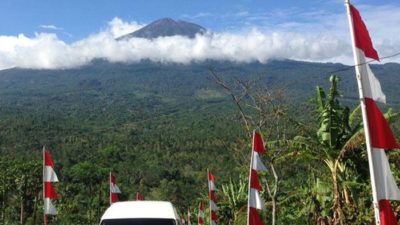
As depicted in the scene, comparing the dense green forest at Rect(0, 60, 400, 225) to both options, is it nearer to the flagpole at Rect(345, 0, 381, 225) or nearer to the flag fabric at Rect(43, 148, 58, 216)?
the flagpole at Rect(345, 0, 381, 225)

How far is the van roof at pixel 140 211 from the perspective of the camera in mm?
9020

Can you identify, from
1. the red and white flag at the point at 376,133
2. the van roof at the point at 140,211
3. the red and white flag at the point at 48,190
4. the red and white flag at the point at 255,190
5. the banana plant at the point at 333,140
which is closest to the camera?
the red and white flag at the point at 376,133

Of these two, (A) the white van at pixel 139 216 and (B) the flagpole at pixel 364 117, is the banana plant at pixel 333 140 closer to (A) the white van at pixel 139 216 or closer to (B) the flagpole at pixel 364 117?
(A) the white van at pixel 139 216

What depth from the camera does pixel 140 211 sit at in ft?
30.2

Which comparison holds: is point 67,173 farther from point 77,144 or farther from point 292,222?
point 292,222

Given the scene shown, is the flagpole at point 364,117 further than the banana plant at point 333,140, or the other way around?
the banana plant at point 333,140

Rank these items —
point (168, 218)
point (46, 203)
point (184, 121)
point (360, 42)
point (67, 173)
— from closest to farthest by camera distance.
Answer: point (360, 42)
point (168, 218)
point (46, 203)
point (67, 173)
point (184, 121)

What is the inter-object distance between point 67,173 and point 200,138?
2225 inches

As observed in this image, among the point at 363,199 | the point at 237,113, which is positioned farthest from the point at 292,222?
the point at 237,113

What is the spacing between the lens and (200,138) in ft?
437

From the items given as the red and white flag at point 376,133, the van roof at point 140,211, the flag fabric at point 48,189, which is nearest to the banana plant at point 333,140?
the flag fabric at point 48,189

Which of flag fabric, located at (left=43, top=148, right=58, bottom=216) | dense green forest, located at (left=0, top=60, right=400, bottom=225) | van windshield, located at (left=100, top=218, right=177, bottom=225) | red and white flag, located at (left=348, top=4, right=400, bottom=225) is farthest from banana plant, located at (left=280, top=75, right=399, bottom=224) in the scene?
red and white flag, located at (left=348, top=4, right=400, bottom=225)

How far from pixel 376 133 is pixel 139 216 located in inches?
168

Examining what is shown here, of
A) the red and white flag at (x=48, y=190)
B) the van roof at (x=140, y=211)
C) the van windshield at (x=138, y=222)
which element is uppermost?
the red and white flag at (x=48, y=190)
